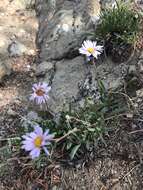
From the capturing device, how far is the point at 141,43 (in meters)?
3.87

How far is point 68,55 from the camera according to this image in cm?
419

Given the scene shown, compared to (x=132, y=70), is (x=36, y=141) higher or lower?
lower

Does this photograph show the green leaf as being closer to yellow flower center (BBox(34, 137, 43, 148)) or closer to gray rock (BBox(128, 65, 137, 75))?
yellow flower center (BBox(34, 137, 43, 148))

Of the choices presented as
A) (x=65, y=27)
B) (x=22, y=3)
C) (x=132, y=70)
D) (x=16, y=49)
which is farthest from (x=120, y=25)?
(x=22, y=3)

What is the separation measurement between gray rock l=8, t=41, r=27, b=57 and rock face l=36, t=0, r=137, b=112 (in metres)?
0.15

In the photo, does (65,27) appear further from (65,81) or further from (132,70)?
(132,70)

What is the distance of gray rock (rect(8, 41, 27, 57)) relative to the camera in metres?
4.46

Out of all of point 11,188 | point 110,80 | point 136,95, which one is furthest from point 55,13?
point 11,188

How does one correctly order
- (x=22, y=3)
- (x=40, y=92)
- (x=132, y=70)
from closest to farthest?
1. (x=40, y=92)
2. (x=132, y=70)
3. (x=22, y=3)

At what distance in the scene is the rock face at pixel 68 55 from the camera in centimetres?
377

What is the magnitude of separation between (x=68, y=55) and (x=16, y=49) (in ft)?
1.83

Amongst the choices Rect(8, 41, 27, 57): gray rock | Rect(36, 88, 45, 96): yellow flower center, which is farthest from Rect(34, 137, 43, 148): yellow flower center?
Rect(8, 41, 27, 57): gray rock

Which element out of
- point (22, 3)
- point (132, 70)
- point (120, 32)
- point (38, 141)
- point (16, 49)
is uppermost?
point (22, 3)

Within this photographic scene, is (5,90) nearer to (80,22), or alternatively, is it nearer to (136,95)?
(80,22)
